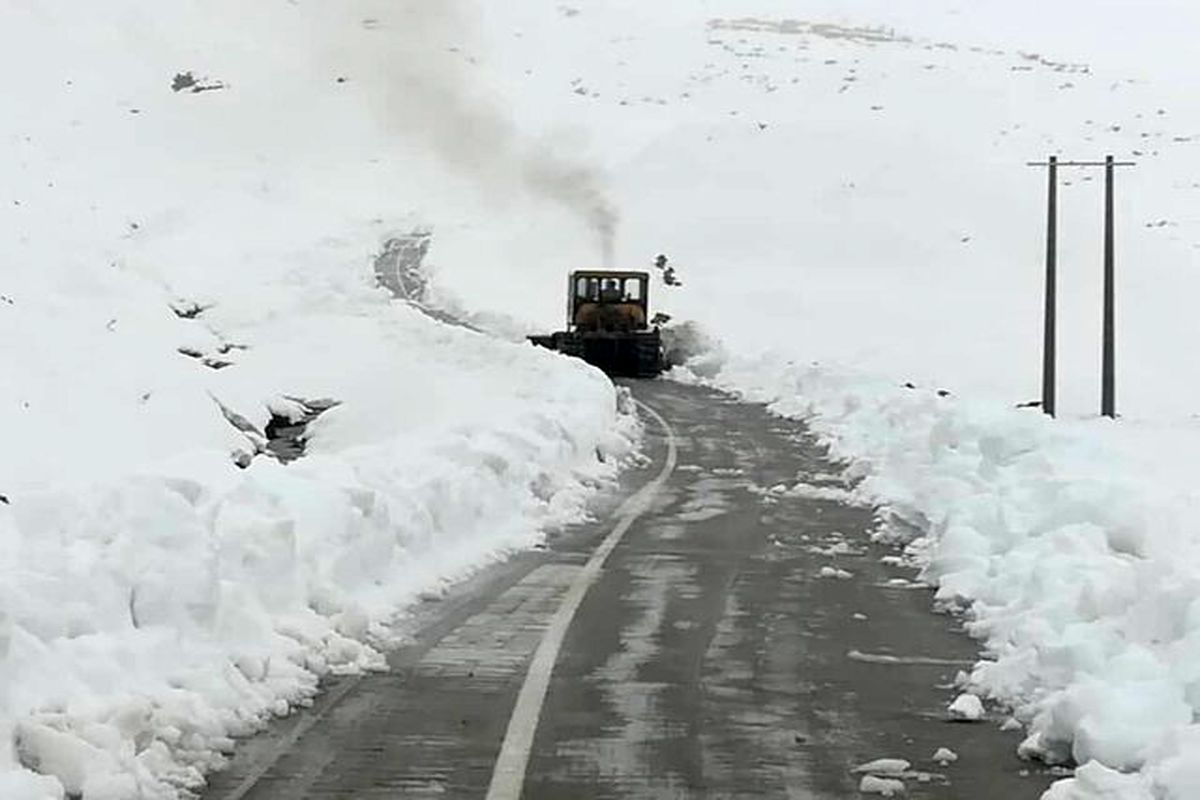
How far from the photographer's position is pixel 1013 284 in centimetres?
6181

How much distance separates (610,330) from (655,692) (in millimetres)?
32407

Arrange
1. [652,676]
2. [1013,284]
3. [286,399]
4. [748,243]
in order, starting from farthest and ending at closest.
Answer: [748,243]
[1013,284]
[286,399]
[652,676]

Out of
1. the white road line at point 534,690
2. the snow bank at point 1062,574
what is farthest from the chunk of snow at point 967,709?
the white road line at point 534,690

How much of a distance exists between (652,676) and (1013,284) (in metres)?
55.2

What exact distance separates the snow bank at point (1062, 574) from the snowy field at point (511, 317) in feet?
0.12

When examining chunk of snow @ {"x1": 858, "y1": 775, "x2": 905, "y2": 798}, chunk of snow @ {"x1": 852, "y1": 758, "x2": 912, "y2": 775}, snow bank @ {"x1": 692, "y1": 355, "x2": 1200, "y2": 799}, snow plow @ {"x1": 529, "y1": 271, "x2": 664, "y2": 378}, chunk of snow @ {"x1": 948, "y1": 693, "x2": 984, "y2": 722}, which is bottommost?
chunk of snow @ {"x1": 948, "y1": 693, "x2": 984, "y2": 722}

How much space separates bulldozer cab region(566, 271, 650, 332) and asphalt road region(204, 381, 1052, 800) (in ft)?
87.8

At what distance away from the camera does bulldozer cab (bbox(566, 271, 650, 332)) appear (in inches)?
1615

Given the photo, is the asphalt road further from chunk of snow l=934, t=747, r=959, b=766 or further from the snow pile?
the snow pile

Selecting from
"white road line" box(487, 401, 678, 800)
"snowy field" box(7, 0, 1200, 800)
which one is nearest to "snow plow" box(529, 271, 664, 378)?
"snowy field" box(7, 0, 1200, 800)

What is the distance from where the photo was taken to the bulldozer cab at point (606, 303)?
4103 cm

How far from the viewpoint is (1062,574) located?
10148 mm

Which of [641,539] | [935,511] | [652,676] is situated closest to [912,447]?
[935,511]

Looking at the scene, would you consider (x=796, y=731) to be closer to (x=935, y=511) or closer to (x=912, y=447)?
(x=935, y=511)
